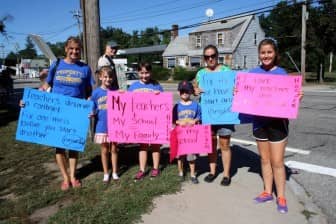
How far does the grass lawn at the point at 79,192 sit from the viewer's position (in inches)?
148

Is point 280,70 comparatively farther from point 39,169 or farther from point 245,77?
point 39,169

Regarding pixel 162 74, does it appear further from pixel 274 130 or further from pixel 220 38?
pixel 274 130

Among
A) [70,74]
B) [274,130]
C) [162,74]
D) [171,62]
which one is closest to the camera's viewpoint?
[274,130]

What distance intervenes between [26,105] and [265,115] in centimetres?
299

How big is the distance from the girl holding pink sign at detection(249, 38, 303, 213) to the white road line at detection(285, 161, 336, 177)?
1.73 meters

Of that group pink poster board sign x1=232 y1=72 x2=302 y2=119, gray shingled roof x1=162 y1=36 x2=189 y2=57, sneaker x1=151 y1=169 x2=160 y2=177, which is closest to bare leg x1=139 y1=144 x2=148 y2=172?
sneaker x1=151 y1=169 x2=160 y2=177

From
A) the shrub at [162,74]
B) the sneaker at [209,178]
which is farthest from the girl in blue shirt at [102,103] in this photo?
the shrub at [162,74]

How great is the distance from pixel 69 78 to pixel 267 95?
8.05ft

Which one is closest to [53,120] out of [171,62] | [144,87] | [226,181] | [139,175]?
[144,87]

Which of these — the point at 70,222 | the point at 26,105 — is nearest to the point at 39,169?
the point at 26,105

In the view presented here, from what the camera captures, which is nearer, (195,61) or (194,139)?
(194,139)

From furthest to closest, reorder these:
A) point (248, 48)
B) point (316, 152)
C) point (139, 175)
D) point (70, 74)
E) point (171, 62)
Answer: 1. point (171, 62)
2. point (248, 48)
3. point (316, 152)
4. point (139, 175)
5. point (70, 74)

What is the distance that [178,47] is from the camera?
159ft

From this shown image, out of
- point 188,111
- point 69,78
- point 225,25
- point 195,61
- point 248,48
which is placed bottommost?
point 188,111
